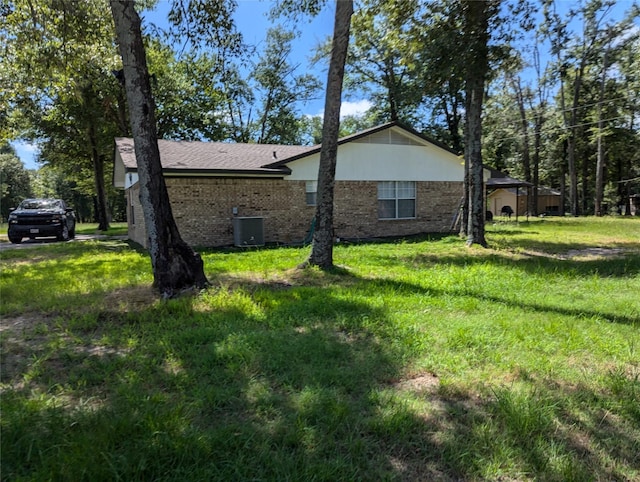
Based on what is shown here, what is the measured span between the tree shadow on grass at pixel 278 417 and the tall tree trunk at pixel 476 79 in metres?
6.90

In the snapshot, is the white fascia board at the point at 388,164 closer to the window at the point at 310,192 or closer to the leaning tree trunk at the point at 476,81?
the window at the point at 310,192

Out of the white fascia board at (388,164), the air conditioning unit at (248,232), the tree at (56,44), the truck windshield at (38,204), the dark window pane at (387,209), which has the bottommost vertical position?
the air conditioning unit at (248,232)

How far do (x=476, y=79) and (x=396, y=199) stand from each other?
7010 mm

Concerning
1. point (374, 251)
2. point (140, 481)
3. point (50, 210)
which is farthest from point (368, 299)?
point (50, 210)

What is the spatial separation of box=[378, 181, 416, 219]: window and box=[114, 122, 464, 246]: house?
4 centimetres

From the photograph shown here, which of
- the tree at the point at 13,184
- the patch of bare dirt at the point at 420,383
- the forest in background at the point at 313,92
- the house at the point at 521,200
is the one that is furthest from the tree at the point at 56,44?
the tree at the point at 13,184

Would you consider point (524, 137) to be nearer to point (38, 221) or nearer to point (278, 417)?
point (38, 221)

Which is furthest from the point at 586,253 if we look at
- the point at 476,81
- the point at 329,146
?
the point at 329,146

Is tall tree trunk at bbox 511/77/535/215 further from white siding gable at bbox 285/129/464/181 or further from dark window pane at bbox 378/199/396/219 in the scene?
dark window pane at bbox 378/199/396/219

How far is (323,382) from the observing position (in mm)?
3234

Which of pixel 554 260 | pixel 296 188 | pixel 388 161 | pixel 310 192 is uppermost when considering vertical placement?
pixel 388 161

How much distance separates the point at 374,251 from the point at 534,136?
3014cm

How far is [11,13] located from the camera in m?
10.1

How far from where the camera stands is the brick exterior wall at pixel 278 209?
12562 mm
